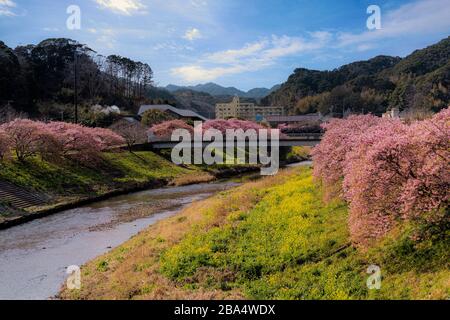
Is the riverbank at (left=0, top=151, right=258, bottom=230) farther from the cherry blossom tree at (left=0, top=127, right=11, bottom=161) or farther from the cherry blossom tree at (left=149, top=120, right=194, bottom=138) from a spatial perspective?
the cherry blossom tree at (left=149, top=120, right=194, bottom=138)

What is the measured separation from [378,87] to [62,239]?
393 ft

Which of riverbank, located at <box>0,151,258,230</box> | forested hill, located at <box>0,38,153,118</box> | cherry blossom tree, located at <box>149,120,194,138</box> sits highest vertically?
forested hill, located at <box>0,38,153,118</box>

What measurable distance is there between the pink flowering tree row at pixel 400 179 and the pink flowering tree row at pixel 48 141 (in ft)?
102

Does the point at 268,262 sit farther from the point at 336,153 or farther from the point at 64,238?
the point at 64,238

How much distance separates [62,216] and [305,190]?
56.9 feet

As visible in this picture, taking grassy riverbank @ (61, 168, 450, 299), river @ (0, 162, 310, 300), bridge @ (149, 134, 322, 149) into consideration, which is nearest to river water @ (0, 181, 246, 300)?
river @ (0, 162, 310, 300)

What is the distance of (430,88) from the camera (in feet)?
275

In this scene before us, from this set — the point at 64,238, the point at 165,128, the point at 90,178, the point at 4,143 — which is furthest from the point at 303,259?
the point at 165,128

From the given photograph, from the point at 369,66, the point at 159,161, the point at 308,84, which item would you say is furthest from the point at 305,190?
the point at 369,66

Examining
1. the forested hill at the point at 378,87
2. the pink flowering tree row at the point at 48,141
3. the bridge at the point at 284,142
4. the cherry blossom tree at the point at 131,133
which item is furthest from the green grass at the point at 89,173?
the forested hill at the point at 378,87

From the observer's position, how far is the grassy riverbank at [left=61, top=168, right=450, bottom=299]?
11.0 metres

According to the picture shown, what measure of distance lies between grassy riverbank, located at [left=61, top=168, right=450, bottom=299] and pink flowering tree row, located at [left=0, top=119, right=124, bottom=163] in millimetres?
22424

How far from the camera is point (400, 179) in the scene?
36.9 feet
